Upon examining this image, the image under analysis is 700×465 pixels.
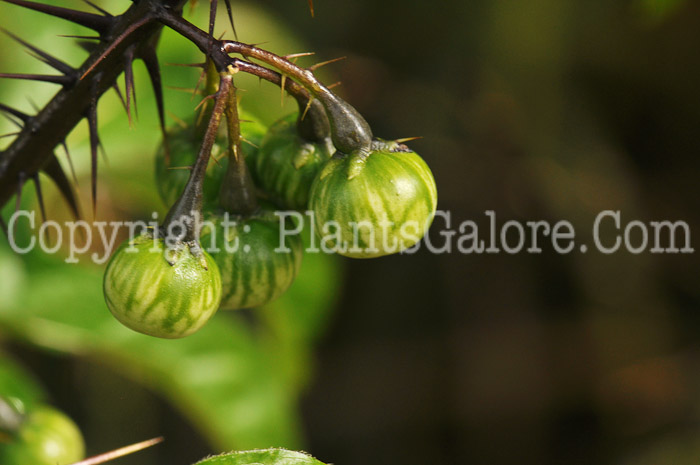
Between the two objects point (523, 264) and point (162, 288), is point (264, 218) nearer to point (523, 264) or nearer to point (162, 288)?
point (162, 288)

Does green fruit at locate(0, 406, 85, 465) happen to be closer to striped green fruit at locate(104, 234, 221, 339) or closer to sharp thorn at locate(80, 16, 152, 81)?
striped green fruit at locate(104, 234, 221, 339)

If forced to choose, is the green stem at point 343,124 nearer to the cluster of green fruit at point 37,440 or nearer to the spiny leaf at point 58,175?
the spiny leaf at point 58,175

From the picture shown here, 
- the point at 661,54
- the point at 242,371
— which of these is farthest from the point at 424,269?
the point at 242,371

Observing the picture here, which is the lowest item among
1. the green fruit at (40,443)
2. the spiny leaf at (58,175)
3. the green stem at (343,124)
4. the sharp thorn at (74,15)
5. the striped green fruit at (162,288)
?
the green fruit at (40,443)

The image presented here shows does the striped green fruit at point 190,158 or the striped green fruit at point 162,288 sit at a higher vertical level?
the striped green fruit at point 190,158

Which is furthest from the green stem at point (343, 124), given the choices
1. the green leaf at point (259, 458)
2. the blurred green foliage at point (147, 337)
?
the blurred green foliage at point (147, 337)

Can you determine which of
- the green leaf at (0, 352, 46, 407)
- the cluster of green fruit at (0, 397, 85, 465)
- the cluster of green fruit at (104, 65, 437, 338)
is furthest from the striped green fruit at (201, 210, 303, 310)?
the green leaf at (0, 352, 46, 407)
